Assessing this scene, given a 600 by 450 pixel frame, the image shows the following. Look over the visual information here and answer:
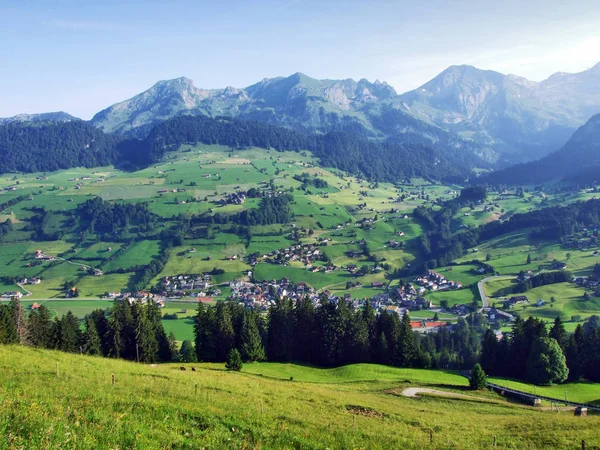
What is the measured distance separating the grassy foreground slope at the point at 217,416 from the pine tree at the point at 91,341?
2588 centimetres

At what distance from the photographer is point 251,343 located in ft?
223

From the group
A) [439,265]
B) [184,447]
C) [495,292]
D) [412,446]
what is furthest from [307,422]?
[439,265]

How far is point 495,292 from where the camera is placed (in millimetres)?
153500

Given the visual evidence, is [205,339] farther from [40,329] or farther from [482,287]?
[482,287]

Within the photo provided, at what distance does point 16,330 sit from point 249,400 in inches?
1662

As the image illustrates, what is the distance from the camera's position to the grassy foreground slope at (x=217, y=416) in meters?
14.8

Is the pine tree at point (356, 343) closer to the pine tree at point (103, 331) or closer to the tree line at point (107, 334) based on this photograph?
the tree line at point (107, 334)

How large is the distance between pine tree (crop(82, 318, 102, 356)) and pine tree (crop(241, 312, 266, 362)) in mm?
21384

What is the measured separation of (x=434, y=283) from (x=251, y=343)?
12190cm

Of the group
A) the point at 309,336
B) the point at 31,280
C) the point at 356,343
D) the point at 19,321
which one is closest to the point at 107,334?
the point at 19,321

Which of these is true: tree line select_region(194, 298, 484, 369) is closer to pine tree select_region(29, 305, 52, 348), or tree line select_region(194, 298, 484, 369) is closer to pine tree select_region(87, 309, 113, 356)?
pine tree select_region(87, 309, 113, 356)

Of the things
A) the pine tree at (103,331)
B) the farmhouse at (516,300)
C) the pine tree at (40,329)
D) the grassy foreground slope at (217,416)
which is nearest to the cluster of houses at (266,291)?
the farmhouse at (516,300)

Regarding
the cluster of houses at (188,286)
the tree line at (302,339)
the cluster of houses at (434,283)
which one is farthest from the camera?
the cluster of houses at (434,283)

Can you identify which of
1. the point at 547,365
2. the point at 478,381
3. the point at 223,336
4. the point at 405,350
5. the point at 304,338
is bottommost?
the point at 547,365
